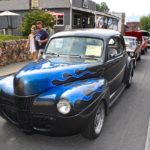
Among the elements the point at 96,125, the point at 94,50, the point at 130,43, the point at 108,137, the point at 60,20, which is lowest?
the point at 108,137

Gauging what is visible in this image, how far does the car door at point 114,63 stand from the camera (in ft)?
17.5

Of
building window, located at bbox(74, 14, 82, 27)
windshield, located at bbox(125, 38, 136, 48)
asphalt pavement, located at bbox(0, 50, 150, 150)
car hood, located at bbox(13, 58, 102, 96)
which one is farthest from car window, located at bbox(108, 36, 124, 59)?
building window, located at bbox(74, 14, 82, 27)

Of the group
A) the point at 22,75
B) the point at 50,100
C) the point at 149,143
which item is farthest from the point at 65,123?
the point at 149,143

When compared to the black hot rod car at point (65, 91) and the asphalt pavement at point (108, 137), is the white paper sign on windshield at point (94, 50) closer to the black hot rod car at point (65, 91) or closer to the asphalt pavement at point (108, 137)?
the black hot rod car at point (65, 91)

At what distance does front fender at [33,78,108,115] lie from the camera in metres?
3.76

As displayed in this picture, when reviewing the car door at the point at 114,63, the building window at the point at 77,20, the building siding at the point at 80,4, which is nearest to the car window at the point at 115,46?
the car door at the point at 114,63

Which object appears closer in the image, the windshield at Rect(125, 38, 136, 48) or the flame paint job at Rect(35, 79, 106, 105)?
the flame paint job at Rect(35, 79, 106, 105)

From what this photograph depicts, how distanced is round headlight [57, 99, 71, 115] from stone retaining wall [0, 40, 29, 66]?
24.9 ft

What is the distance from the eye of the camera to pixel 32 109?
3881 mm

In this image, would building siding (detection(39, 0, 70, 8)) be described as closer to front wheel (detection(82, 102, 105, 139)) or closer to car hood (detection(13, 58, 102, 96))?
car hood (detection(13, 58, 102, 96))

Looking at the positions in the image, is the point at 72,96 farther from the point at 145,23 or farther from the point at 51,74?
the point at 145,23

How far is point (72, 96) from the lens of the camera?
380 centimetres

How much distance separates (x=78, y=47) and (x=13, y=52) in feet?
23.0

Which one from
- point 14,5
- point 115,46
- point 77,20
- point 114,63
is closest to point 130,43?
point 115,46
